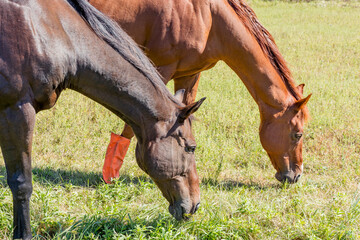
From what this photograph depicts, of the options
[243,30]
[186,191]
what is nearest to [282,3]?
[243,30]

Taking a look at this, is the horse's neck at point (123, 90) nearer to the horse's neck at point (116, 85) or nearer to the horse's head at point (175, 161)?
the horse's neck at point (116, 85)

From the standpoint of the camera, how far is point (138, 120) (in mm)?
3057

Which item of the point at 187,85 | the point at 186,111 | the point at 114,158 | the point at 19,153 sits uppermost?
the point at 186,111

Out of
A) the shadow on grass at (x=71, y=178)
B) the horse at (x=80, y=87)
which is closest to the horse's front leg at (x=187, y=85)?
the shadow on grass at (x=71, y=178)

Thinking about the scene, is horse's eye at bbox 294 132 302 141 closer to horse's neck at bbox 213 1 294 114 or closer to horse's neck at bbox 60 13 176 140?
horse's neck at bbox 213 1 294 114

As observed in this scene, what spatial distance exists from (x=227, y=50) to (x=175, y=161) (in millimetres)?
1785

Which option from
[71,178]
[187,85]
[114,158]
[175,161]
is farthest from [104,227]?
[187,85]

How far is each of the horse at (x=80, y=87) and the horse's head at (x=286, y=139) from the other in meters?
1.54

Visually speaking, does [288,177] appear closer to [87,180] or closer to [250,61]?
[250,61]

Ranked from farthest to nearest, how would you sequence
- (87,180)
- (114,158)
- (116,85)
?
(87,180), (114,158), (116,85)

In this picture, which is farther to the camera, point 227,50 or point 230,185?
point 230,185

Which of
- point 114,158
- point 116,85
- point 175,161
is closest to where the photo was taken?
point 116,85

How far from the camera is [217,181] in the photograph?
459cm

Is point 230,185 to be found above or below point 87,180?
above
